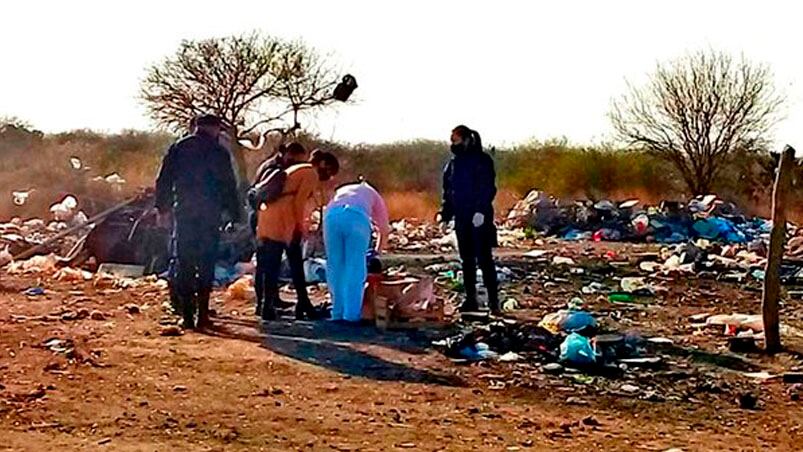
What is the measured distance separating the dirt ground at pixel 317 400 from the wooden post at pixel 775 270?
0.43 m

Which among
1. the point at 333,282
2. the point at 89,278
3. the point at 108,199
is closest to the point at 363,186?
the point at 333,282

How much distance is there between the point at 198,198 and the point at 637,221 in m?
20.0

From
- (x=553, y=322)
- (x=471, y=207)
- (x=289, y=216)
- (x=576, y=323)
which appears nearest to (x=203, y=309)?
(x=289, y=216)

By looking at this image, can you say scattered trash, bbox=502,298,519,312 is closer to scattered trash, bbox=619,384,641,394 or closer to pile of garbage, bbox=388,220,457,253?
scattered trash, bbox=619,384,641,394

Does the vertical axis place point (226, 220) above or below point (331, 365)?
above

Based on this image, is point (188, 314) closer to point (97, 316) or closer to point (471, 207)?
point (97, 316)

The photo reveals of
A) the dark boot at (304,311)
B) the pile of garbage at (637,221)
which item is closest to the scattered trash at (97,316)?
the dark boot at (304,311)

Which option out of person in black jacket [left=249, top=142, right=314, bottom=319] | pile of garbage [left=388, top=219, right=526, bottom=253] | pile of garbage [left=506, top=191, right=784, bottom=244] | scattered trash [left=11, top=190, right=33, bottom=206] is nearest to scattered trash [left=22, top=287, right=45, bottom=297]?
person in black jacket [left=249, top=142, right=314, bottom=319]

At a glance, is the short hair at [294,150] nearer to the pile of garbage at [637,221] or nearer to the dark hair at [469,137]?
the dark hair at [469,137]

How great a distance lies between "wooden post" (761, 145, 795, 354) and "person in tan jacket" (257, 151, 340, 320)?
4.02m

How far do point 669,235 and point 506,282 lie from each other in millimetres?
12784

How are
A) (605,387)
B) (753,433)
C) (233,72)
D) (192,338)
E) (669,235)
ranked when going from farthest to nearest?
1. (233,72)
2. (669,235)
3. (192,338)
4. (605,387)
5. (753,433)

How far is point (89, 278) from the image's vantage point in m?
17.3

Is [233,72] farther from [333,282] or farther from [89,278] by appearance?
[333,282]
